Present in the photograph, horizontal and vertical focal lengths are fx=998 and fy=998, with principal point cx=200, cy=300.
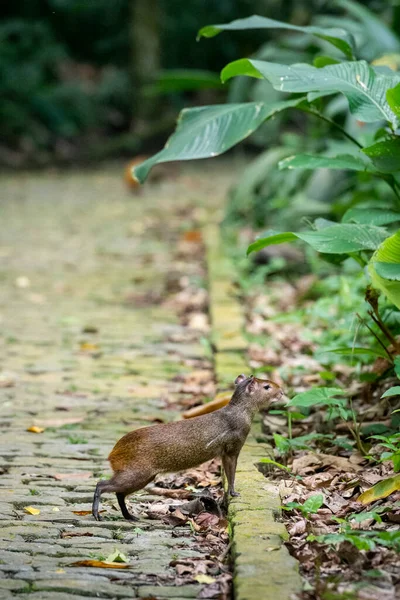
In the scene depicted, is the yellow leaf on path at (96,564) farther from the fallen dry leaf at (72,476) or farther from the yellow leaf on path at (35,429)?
the yellow leaf on path at (35,429)

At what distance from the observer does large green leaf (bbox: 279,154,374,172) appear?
14.9 ft

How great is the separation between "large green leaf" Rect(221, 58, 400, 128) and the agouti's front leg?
5.04 feet

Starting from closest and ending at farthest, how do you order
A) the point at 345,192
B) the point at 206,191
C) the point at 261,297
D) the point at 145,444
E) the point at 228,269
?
the point at 145,444 < the point at 261,297 < the point at 228,269 < the point at 345,192 < the point at 206,191

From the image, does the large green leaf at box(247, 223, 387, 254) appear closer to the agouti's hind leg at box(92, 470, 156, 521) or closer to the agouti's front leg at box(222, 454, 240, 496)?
the agouti's front leg at box(222, 454, 240, 496)

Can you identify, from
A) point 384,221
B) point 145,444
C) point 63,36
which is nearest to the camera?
point 145,444

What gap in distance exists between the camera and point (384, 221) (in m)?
4.59

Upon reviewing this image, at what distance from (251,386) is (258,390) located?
0.13 feet

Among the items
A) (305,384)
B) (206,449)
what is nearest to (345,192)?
(305,384)

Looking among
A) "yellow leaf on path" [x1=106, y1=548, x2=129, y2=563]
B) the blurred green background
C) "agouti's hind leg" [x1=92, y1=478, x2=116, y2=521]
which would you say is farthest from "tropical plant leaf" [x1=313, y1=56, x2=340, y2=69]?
the blurred green background

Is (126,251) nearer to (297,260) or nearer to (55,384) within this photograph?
(297,260)

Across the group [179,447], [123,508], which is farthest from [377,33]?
[123,508]

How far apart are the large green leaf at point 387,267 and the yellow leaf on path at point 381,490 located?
0.69 metres

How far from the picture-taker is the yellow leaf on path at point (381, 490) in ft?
10.9

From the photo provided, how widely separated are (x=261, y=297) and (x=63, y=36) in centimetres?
1515
